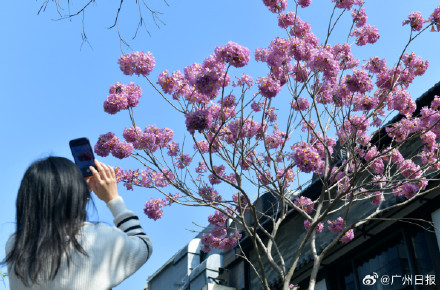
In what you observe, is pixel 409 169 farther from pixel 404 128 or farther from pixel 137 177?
pixel 137 177

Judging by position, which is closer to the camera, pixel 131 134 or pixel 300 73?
pixel 300 73

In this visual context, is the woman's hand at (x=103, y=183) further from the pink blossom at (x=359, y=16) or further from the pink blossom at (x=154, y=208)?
the pink blossom at (x=359, y=16)

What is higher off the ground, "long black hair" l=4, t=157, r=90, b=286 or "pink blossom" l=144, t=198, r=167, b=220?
"pink blossom" l=144, t=198, r=167, b=220

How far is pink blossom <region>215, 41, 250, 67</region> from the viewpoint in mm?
7486

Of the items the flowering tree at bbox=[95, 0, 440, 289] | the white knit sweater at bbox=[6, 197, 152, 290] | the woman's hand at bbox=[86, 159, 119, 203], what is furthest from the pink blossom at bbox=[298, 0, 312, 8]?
the white knit sweater at bbox=[6, 197, 152, 290]

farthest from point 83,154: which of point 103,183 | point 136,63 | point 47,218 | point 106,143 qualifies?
point 106,143

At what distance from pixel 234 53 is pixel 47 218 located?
561 cm

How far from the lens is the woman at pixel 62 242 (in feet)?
6.91

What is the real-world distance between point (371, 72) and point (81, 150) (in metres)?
6.44

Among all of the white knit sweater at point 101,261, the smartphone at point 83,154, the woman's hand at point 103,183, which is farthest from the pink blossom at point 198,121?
the white knit sweater at point 101,261

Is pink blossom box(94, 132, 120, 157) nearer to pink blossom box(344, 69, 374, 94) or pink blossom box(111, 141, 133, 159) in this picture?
pink blossom box(111, 141, 133, 159)

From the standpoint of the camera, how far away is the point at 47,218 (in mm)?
2152

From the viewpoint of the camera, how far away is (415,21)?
8.24 metres

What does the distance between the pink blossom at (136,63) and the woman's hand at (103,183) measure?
6112 mm
